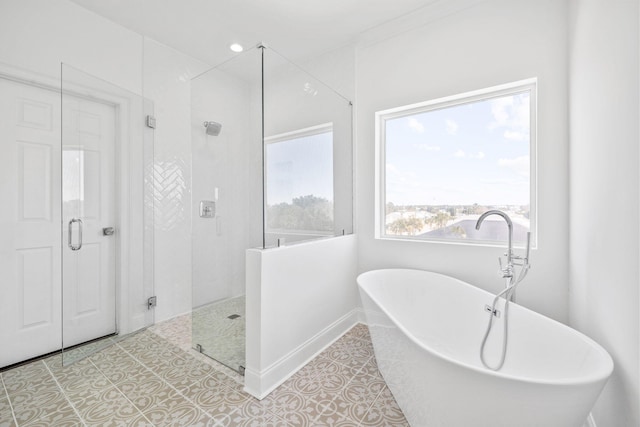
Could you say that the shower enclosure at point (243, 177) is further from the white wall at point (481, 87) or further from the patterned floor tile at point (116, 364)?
the white wall at point (481, 87)

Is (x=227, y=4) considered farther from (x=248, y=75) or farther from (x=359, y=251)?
(x=359, y=251)

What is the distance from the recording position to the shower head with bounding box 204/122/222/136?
2.06m

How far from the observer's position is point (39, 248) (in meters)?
2.05

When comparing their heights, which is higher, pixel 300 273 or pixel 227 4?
pixel 227 4

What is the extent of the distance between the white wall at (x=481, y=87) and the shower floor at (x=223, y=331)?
1255 millimetres

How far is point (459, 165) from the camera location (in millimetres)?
2316

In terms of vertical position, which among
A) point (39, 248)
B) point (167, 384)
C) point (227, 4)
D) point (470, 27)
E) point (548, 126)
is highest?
point (227, 4)

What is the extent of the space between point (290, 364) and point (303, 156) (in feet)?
4.86

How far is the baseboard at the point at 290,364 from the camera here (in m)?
1.66

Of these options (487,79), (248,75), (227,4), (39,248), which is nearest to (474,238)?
(487,79)

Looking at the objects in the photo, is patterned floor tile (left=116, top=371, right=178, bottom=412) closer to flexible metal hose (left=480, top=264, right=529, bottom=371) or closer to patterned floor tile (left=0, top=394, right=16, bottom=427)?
patterned floor tile (left=0, top=394, right=16, bottom=427)

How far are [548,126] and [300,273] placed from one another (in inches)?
76.3

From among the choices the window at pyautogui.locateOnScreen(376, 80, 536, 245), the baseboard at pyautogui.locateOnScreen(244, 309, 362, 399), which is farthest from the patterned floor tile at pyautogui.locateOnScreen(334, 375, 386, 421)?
the window at pyautogui.locateOnScreen(376, 80, 536, 245)

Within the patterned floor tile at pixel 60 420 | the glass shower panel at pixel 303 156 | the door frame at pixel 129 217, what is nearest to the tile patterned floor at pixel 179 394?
the patterned floor tile at pixel 60 420
